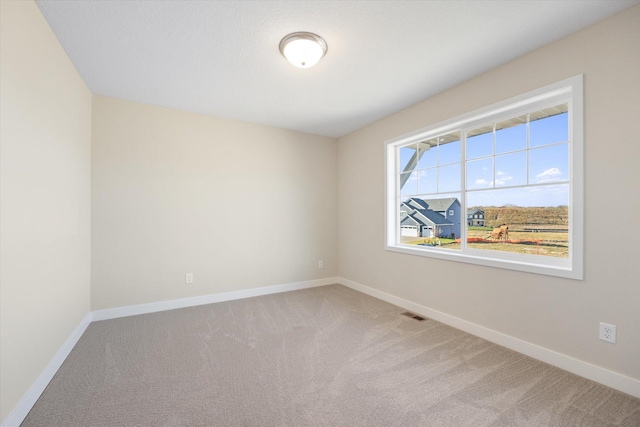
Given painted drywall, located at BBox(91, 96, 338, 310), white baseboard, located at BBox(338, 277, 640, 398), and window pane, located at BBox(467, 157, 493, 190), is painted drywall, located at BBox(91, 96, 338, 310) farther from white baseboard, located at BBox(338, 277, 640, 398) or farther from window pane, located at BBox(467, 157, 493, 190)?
window pane, located at BBox(467, 157, 493, 190)

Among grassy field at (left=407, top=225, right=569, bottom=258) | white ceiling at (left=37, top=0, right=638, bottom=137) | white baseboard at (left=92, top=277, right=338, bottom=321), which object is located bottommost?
white baseboard at (left=92, top=277, right=338, bottom=321)

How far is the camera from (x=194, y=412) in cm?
164

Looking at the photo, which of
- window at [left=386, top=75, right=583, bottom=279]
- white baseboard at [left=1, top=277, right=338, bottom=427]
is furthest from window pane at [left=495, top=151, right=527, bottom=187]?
white baseboard at [left=1, top=277, right=338, bottom=427]

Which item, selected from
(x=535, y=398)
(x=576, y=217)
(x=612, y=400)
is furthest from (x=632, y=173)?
(x=535, y=398)

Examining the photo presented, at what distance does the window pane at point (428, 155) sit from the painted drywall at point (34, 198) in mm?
3627

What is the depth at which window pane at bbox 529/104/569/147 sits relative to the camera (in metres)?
2.23

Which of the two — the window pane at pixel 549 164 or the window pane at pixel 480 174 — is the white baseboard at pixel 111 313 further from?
the window pane at pixel 549 164

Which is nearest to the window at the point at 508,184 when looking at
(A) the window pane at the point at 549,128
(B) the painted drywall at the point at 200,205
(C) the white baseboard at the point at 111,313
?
(A) the window pane at the point at 549,128

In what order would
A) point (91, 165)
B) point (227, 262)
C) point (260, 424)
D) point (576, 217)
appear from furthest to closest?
point (227, 262), point (91, 165), point (576, 217), point (260, 424)

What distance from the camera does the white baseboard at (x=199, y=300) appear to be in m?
3.13

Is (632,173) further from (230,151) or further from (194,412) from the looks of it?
(230,151)

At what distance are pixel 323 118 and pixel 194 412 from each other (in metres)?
3.48

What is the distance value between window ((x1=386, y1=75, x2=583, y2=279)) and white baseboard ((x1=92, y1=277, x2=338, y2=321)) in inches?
67.5

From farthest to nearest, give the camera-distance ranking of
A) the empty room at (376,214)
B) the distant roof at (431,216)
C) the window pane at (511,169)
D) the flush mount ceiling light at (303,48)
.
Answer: the distant roof at (431,216), the window pane at (511,169), the flush mount ceiling light at (303,48), the empty room at (376,214)
